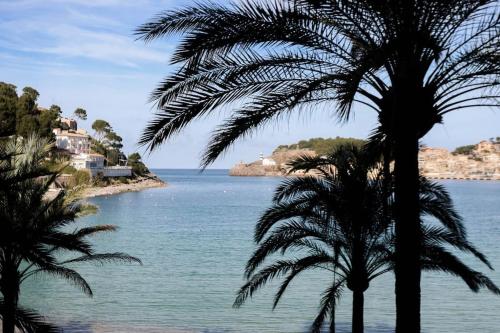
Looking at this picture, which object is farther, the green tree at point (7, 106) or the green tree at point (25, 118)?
the green tree at point (25, 118)

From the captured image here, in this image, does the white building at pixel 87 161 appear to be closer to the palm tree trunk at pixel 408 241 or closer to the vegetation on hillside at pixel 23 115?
the vegetation on hillside at pixel 23 115

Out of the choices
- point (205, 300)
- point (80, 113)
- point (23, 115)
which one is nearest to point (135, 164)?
point (80, 113)

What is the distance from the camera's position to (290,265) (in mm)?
12445

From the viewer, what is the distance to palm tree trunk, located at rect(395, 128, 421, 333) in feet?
23.5

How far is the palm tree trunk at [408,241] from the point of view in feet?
23.5

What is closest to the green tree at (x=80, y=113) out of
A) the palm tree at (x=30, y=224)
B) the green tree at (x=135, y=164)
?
the green tree at (x=135, y=164)

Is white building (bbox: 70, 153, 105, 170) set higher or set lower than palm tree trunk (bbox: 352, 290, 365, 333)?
higher

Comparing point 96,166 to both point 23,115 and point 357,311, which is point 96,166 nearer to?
point 23,115

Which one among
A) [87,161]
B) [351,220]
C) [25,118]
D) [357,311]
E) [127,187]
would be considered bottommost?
[127,187]

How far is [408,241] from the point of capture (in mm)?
7164

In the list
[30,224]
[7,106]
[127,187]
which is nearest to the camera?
[30,224]

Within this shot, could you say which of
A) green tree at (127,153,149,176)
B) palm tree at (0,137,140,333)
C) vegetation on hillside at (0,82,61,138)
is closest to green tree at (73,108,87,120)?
green tree at (127,153,149,176)

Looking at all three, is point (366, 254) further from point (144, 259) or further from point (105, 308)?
point (144, 259)

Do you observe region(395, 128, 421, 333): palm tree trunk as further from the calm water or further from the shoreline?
the shoreline
